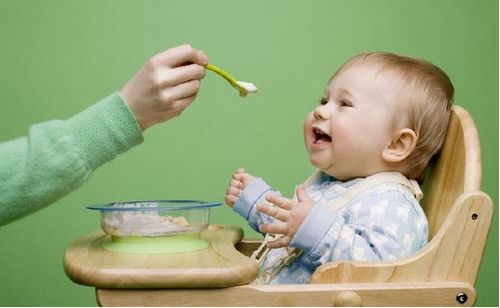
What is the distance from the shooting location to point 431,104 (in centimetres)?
92

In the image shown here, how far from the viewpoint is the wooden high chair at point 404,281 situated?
684 mm

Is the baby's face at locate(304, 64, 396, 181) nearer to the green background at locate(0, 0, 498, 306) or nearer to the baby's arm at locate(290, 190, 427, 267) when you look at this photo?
the baby's arm at locate(290, 190, 427, 267)

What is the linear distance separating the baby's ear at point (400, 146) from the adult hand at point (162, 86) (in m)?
0.29

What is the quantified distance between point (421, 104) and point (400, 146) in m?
0.07

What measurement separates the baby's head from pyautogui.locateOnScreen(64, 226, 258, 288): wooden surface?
25cm

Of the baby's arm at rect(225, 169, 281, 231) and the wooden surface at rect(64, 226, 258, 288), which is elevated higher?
the wooden surface at rect(64, 226, 258, 288)

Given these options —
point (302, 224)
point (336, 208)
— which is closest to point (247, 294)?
point (302, 224)

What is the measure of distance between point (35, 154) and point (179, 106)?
192 millimetres

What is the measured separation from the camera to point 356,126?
91 centimetres

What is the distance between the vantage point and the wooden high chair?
0.68 meters

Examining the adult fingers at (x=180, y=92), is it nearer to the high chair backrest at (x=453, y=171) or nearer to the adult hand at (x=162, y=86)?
the adult hand at (x=162, y=86)

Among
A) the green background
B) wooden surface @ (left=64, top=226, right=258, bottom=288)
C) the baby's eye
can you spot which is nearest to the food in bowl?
wooden surface @ (left=64, top=226, right=258, bottom=288)

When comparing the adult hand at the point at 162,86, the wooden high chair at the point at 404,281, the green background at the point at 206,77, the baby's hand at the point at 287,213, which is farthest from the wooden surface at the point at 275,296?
the green background at the point at 206,77

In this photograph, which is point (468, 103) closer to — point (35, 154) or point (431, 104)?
point (431, 104)
